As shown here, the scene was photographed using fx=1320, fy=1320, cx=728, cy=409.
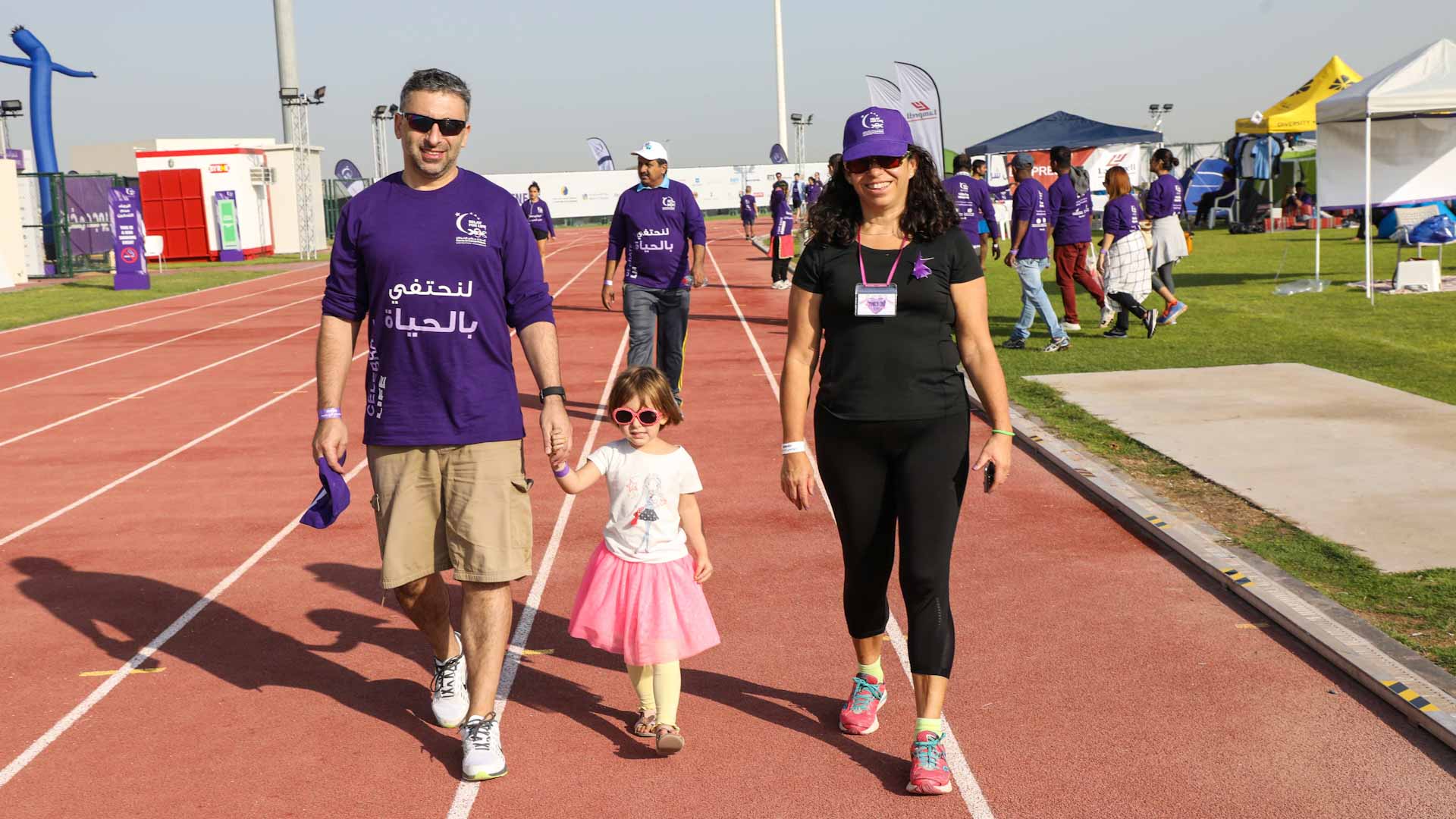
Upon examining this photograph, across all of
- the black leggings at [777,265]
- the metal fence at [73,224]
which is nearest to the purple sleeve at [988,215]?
the black leggings at [777,265]

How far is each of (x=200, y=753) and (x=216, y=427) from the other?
7030mm

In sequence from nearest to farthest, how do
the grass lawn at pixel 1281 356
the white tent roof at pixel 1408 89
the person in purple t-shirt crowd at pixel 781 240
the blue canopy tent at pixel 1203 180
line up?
1. the grass lawn at pixel 1281 356
2. the white tent roof at pixel 1408 89
3. the person in purple t-shirt crowd at pixel 781 240
4. the blue canopy tent at pixel 1203 180

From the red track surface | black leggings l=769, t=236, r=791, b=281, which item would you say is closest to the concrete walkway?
the red track surface

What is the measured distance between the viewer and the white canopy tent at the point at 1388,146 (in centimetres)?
1585

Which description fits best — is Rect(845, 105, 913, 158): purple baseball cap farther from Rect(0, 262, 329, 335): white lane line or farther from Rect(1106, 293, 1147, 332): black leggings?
Rect(0, 262, 329, 335): white lane line

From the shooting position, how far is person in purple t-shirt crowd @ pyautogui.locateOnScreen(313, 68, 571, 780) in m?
3.97

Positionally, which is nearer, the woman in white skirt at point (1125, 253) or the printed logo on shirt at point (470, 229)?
the printed logo on shirt at point (470, 229)

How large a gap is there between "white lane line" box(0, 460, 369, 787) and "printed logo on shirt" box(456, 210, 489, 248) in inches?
88.5

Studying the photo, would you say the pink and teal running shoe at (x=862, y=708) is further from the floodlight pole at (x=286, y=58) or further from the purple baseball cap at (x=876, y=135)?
the floodlight pole at (x=286, y=58)

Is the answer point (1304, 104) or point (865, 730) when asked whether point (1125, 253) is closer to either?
point (865, 730)

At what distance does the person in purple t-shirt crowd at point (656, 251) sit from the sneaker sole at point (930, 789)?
236 inches

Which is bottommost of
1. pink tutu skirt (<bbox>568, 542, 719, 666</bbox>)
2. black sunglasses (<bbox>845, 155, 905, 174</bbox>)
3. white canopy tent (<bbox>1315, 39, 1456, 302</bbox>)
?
pink tutu skirt (<bbox>568, 542, 719, 666</bbox>)

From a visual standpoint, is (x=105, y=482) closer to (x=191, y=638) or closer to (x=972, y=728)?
(x=191, y=638)

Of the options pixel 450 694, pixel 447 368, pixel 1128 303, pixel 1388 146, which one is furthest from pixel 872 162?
pixel 1388 146
